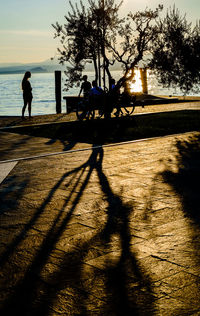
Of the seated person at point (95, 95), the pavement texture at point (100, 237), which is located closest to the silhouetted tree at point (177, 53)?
the seated person at point (95, 95)

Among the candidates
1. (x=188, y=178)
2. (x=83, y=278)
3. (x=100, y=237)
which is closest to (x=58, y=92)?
(x=188, y=178)

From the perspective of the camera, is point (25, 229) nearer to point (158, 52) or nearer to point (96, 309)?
point (96, 309)

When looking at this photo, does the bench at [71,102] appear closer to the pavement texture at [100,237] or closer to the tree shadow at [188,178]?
the tree shadow at [188,178]

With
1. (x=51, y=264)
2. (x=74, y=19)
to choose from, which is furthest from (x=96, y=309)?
(x=74, y=19)

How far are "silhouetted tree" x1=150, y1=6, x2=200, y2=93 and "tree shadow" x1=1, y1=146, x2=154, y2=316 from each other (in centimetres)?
1323

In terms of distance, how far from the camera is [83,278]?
11.2ft

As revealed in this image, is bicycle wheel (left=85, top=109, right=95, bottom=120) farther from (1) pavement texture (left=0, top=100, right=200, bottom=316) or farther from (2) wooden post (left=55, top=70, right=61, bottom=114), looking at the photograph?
(1) pavement texture (left=0, top=100, right=200, bottom=316)

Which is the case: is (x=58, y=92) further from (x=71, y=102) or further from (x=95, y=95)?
(x=95, y=95)

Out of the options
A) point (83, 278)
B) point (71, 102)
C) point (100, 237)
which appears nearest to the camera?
point (83, 278)

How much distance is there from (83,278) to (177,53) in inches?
594

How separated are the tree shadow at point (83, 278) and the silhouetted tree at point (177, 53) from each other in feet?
43.4

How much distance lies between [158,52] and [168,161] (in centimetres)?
1044

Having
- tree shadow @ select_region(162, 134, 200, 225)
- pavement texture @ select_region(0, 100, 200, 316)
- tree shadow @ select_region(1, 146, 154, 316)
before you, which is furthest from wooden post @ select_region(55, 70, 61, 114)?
tree shadow @ select_region(1, 146, 154, 316)

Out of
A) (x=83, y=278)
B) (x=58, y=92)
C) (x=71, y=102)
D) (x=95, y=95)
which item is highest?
(x=58, y=92)
